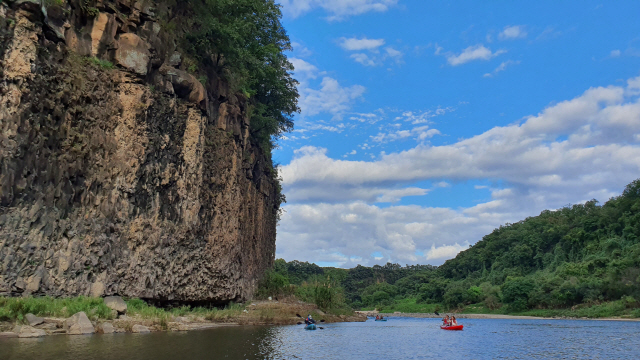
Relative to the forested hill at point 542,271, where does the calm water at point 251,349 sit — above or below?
below

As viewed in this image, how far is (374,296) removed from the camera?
4747 inches

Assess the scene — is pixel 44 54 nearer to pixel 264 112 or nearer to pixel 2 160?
pixel 2 160

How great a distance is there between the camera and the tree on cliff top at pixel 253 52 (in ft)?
105

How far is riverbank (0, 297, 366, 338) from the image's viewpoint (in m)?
16.6

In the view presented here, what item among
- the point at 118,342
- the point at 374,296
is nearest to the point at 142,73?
the point at 118,342

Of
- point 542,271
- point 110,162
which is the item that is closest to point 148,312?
point 110,162

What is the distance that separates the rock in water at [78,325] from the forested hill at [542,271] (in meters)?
31.0

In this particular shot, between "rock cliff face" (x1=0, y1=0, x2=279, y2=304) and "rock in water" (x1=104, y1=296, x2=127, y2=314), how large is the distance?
1.15m

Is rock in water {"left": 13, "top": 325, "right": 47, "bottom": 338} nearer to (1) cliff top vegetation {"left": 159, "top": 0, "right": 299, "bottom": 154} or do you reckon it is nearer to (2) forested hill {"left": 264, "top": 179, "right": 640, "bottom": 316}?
(1) cliff top vegetation {"left": 159, "top": 0, "right": 299, "bottom": 154}

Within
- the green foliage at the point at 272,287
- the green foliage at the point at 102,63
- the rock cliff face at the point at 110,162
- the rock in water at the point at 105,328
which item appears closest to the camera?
the rock in water at the point at 105,328

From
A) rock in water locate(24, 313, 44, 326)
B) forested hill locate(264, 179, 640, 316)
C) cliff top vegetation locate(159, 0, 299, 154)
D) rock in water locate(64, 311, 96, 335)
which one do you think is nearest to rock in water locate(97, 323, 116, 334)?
rock in water locate(64, 311, 96, 335)

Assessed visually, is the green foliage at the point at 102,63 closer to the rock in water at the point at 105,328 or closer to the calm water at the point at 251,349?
the rock in water at the point at 105,328

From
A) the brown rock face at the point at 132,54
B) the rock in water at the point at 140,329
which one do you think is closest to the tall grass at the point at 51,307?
the rock in water at the point at 140,329

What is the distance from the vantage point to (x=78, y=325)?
58.9ft
